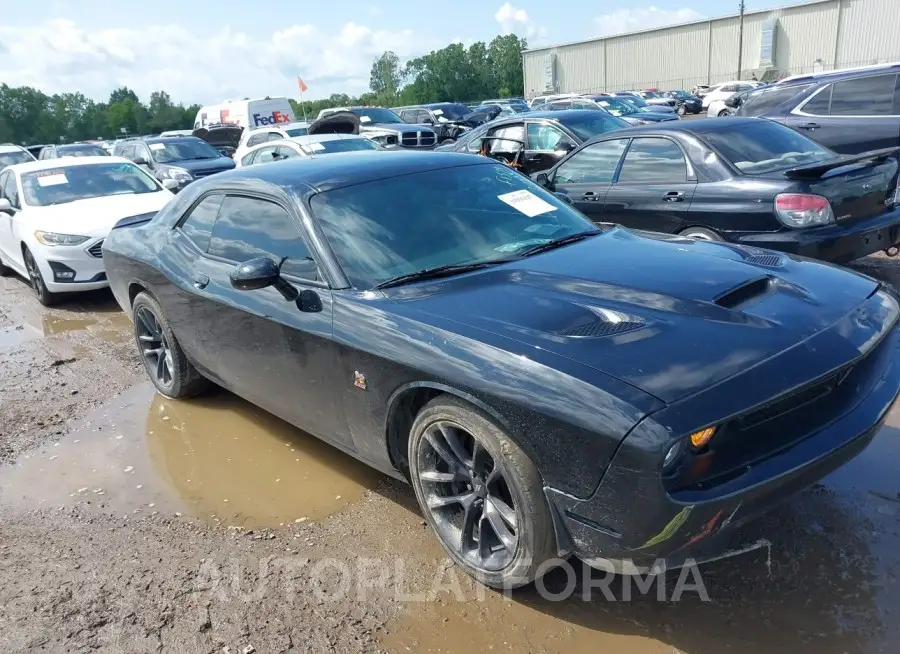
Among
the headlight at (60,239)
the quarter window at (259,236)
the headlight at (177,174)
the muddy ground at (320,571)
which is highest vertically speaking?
the quarter window at (259,236)

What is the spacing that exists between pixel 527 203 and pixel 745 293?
1403mm

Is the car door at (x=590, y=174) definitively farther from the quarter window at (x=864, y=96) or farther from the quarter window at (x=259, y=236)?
the quarter window at (x=864, y=96)

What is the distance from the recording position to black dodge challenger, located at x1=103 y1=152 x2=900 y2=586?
2.25m

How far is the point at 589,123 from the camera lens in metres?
10.2

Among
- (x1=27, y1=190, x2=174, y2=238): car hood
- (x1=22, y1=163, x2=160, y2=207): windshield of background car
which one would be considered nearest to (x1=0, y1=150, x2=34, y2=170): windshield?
(x1=22, y1=163, x2=160, y2=207): windshield of background car

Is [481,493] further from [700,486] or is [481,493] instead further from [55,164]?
[55,164]

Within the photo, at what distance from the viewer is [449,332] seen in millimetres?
2719

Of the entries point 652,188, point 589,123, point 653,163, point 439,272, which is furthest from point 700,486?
point 589,123

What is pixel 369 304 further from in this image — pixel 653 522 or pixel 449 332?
pixel 653 522

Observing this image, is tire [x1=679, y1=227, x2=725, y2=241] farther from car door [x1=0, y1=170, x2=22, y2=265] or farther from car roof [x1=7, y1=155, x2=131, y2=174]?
car door [x1=0, y1=170, x2=22, y2=265]

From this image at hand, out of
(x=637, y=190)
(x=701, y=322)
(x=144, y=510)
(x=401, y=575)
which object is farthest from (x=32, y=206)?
(x=701, y=322)

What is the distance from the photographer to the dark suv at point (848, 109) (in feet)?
27.4

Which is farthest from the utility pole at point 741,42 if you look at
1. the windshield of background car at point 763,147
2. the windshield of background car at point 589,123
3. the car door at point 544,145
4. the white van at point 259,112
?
the windshield of background car at point 763,147

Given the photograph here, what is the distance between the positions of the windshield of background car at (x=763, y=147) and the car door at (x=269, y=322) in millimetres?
3849
